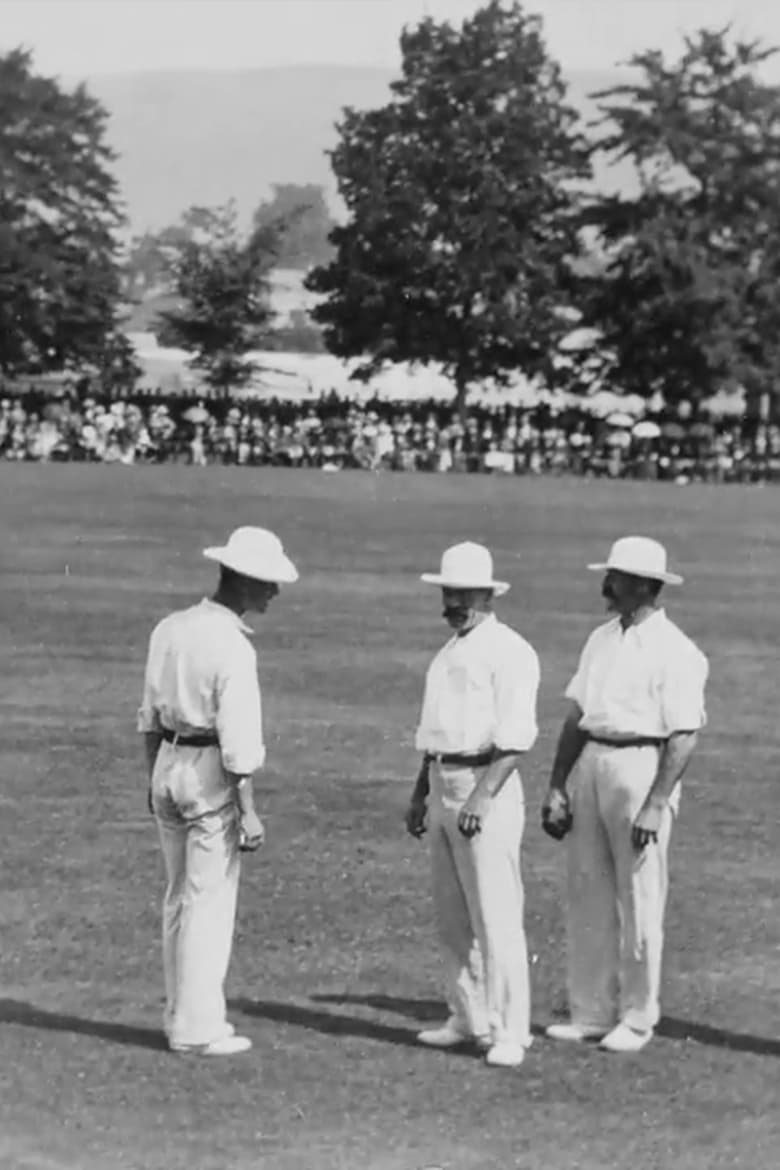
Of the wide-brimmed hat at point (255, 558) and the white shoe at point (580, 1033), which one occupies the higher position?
the wide-brimmed hat at point (255, 558)

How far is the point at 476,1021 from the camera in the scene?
35.0ft

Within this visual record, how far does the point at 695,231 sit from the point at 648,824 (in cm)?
7545

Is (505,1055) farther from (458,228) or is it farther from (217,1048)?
(458,228)

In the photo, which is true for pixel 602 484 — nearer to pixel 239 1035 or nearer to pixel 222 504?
pixel 222 504

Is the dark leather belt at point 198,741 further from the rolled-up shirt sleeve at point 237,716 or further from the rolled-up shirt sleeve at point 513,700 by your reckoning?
Answer: the rolled-up shirt sleeve at point 513,700

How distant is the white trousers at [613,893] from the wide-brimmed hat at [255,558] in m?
1.47

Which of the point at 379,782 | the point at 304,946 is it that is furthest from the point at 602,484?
the point at 304,946

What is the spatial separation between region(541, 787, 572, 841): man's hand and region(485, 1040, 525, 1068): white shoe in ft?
2.67

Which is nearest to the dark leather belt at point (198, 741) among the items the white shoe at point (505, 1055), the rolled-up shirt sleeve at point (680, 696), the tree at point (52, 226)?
the white shoe at point (505, 1055)

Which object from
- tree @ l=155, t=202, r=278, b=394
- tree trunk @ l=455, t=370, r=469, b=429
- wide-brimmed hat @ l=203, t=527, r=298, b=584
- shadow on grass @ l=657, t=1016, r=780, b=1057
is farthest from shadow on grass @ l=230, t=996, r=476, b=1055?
tree @ l=155, t=202, r=278, b=394

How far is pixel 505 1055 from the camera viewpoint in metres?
10.4

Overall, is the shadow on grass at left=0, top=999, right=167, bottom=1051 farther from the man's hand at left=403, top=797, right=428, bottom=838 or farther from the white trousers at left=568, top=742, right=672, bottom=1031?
the white trousers at left=568, top=742, right=672, bottom=1031

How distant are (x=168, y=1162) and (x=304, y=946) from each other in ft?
12.3

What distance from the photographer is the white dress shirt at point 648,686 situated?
10438 mm
